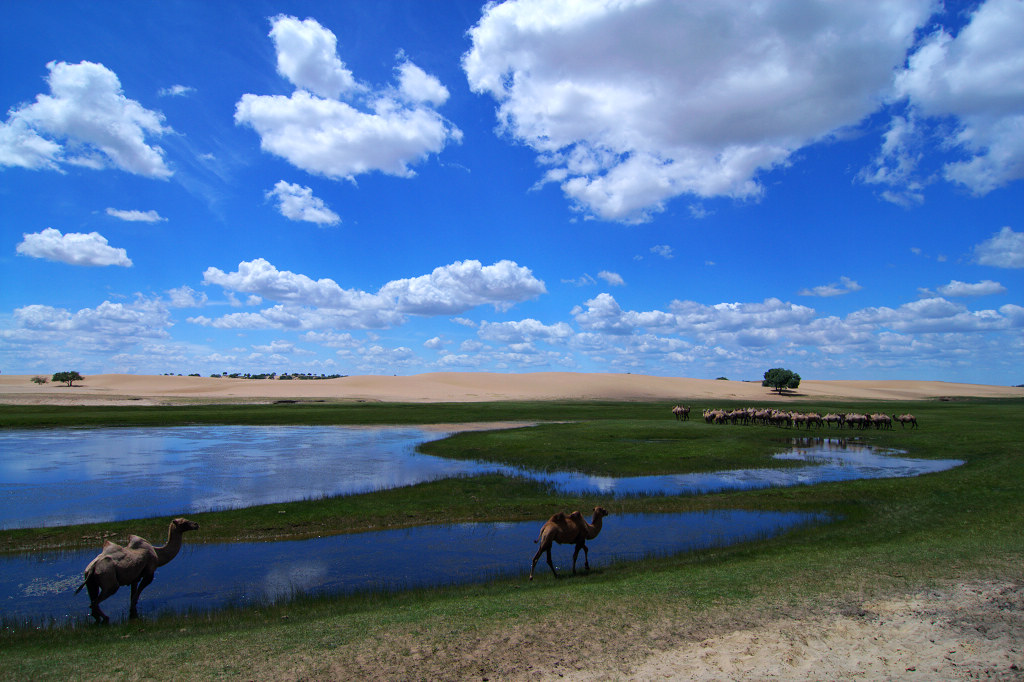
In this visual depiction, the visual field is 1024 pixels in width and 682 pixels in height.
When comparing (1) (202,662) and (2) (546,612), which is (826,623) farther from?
(1) (202,662)

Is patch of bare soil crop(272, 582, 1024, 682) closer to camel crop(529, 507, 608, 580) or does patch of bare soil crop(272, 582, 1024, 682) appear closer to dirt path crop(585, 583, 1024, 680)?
dirt path crop(585, 583, 1024, 680)

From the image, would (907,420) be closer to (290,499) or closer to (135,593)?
(290,499)

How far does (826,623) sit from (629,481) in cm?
1522

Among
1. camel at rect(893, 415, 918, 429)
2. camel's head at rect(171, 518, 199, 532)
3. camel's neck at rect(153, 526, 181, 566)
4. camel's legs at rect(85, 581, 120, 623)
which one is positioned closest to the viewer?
camel's legs at rect(85, 581, 120, 623)

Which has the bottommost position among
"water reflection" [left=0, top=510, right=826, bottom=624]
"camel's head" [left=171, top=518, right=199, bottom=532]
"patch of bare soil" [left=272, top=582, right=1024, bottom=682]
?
"water reflection" [left=0, top=510, right=826, bottom=624]

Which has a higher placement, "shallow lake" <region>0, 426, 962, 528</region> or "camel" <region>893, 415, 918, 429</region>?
"camel" <region>893, 415, 918, 429</region>

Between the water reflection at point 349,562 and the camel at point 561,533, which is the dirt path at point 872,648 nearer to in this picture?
the camel at point 561,533

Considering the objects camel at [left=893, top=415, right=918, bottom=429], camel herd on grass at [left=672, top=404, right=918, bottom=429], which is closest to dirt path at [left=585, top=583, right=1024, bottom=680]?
camel herd on grass at [left=672, top=404, right=918, bottom=429]

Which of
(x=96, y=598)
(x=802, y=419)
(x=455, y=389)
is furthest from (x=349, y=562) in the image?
(x=455, y=389)

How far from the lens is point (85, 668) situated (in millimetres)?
7148

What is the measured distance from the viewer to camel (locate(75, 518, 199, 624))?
9461mm

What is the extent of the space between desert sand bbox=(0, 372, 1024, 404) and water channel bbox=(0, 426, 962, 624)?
50.7 meters

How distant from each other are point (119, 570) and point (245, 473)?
1628 centimetres

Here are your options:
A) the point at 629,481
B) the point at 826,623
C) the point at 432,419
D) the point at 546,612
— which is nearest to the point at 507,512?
the point at 629,481
